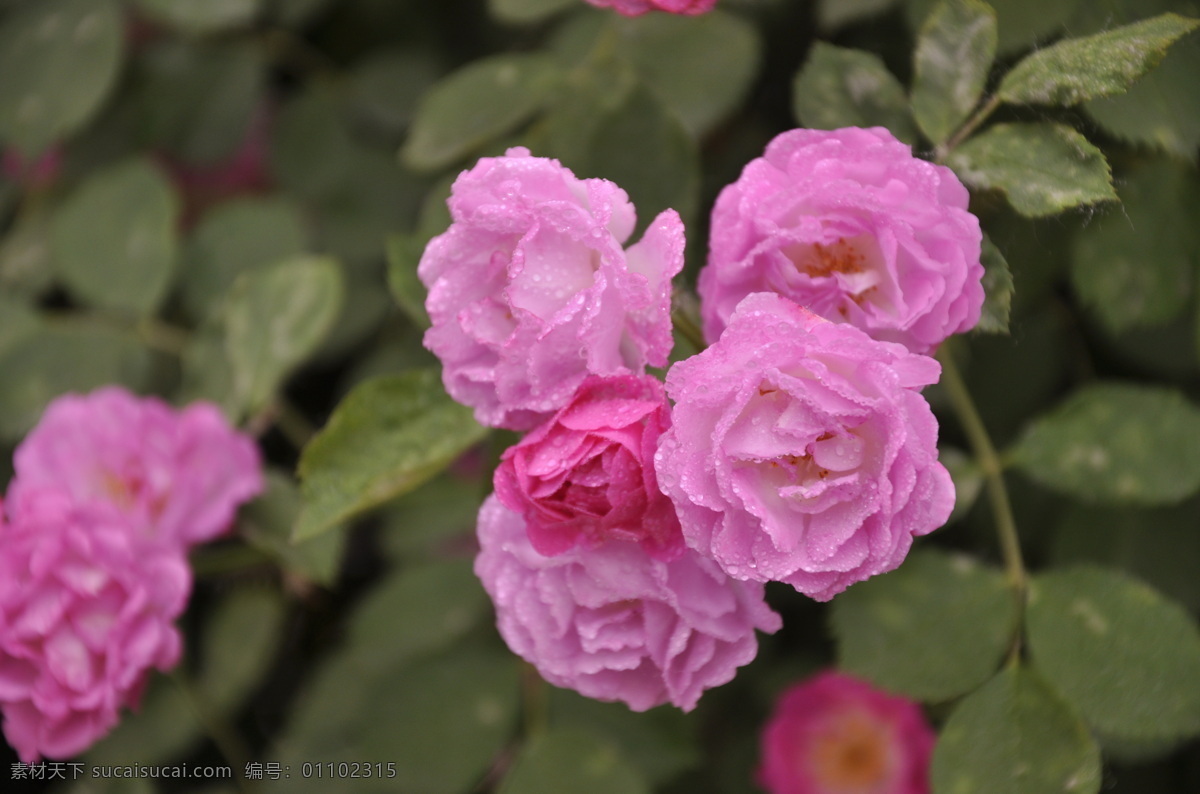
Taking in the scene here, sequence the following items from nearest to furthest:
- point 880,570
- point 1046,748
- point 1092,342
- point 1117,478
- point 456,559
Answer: point 880,570, point 1046,748, point 1117,478, point 1092,342, point 456,559

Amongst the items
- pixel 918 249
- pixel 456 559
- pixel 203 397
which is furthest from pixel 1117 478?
pixel 203 397

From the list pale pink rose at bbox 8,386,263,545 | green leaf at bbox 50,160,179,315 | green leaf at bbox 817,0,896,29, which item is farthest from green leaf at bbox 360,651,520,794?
green leaf at bbox 817,0,896,29

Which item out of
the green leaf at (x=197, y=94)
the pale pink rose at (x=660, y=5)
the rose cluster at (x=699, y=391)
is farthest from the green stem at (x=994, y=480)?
the green leaf at (x=197, y=94)

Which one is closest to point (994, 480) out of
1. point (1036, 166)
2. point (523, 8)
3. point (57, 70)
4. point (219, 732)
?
point (1036, 166)

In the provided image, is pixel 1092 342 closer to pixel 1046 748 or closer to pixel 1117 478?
pixel 1117 478

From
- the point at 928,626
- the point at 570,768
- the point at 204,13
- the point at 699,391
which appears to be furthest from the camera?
the point at 204,13

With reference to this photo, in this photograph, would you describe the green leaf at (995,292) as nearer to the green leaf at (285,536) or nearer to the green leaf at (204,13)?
the green leaf at (285,536)

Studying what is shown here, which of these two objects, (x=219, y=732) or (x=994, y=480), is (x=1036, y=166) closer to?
(x=994, y=480)
